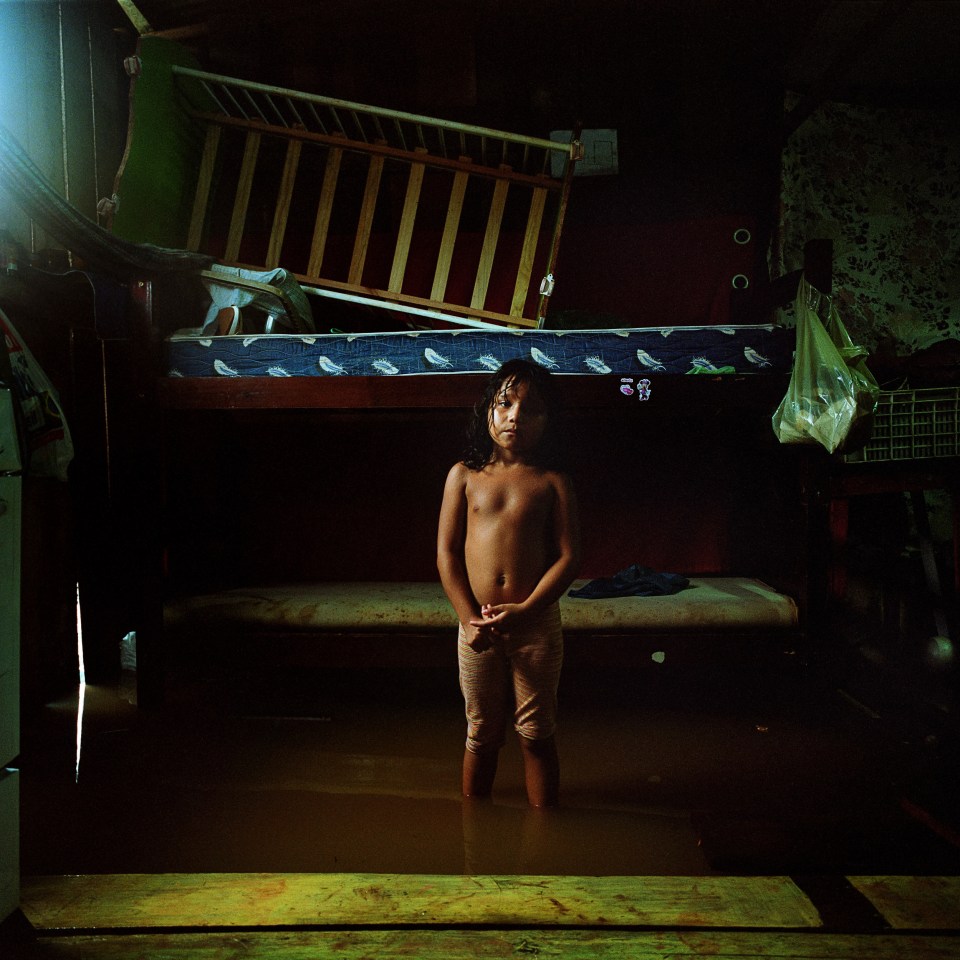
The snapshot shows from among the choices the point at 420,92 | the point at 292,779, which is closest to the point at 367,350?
the point at 292,779

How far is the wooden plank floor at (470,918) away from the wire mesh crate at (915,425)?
1.69 metres

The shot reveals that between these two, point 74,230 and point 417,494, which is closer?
point 74,230

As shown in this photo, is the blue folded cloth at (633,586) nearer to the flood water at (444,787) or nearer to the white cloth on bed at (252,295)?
the flood water at (444,787)

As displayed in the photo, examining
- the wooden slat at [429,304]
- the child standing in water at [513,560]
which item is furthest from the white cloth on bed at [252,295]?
the child standing in water at [513,560]

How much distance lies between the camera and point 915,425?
2.70 meters

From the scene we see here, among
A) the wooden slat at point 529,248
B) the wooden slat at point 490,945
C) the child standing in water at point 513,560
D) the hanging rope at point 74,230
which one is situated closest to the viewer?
the wooden slat at point 490,945

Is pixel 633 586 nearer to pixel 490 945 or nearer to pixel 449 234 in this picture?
pixel 490 945

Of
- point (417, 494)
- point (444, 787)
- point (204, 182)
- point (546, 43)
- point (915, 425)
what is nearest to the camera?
point (444, 787)

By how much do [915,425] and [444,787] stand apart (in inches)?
92.9

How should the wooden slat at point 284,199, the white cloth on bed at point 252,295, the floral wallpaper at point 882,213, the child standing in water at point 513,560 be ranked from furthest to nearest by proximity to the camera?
the floral wallpaper at point 882,213, the wooden slat at point 284,199, the white cloth on bed at point 252,295, the child standing in water at point 513,560

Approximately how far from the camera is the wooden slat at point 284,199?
11.4ft

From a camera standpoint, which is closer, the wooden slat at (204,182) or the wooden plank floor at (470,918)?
the wooden plank floor at (470,918)

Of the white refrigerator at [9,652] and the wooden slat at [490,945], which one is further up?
the white refrigerator at [9,652]

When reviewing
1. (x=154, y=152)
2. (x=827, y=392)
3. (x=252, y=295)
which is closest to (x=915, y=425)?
(x=827, y=392)
